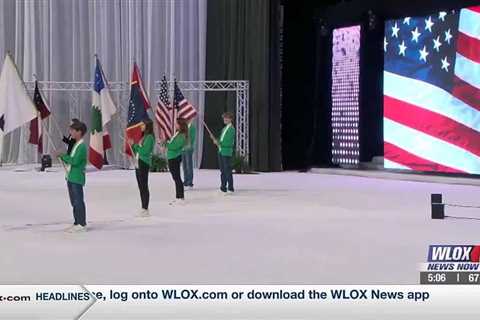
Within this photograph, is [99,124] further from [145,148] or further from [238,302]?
[238,302]

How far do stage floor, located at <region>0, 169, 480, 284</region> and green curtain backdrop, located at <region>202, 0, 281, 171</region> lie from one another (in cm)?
453

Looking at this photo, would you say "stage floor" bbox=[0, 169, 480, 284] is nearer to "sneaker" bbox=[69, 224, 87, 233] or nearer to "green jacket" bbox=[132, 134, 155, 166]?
"sneaker" bbox=[69, 224, 87, 233]

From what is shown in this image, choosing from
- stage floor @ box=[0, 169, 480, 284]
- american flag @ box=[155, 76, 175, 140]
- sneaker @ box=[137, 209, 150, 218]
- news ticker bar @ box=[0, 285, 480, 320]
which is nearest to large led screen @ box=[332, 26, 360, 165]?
american flag @ box=[155, 76, 175, 140]

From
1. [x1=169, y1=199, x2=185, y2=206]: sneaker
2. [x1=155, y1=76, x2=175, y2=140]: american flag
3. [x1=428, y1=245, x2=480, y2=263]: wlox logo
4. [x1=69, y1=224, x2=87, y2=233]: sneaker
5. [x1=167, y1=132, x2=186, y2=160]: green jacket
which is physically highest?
[x1=155, y1=76, x2=175, y2=140]: american flag

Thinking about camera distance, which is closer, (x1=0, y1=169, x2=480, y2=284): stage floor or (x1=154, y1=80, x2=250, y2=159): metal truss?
(x1=0, y1=169, x2=480, y2=284): stage floor

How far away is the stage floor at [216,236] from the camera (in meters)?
2.66

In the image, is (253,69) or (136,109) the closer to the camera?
(136,109)

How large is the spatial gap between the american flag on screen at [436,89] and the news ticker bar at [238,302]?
13.1ft

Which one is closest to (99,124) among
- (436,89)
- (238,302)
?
(238,302)

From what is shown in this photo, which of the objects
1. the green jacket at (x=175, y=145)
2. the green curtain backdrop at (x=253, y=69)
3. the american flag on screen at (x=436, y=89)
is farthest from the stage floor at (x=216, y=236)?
the green curtain backdrop at (x=253, y=69)

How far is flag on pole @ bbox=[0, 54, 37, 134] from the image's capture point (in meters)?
3.32

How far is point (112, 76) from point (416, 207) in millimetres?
2760

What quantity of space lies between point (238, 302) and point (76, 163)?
1.63 m

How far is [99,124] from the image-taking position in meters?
4.00
